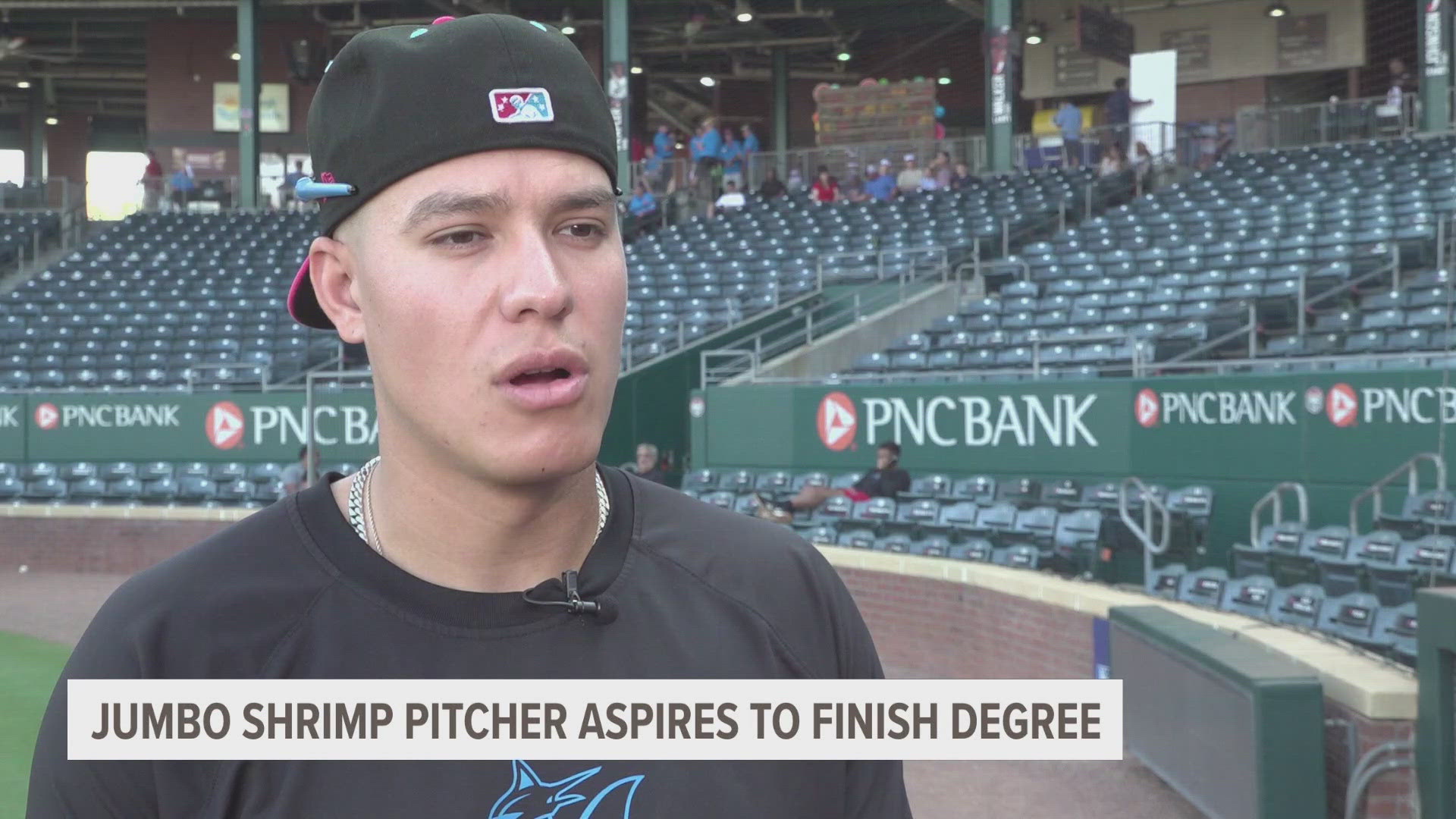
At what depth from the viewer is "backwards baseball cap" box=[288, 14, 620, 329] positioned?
53.0 inches

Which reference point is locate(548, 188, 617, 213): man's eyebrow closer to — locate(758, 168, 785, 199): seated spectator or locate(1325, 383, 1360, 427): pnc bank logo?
locate(1325, 383, 1360, 427): pnc bank logo

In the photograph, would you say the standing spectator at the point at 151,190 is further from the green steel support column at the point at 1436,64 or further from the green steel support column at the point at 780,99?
the green steel support column at the point at 1436,64

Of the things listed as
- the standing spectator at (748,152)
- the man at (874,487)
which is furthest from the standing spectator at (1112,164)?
the man at (874,487)

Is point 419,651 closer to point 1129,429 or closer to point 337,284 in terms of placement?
point 337,284

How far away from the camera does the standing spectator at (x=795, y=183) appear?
83.3 ft

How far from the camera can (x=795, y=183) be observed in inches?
1017

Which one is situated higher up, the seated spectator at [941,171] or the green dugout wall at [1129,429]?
the seated spectator at [941,171]

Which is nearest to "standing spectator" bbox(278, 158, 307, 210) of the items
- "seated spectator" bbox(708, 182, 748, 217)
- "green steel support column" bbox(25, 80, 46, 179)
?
"seated spectator" bbox(708, 182, 748, 217)

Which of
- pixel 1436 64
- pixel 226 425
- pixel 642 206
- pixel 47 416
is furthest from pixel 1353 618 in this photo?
pixel 642 206

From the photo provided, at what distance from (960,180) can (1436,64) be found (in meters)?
6.85

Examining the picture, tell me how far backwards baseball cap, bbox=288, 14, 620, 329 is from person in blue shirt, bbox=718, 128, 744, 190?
2448cm

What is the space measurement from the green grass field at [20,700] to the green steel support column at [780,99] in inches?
892

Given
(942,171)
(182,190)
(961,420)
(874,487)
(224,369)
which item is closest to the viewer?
(874,487)

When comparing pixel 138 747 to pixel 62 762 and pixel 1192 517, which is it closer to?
pixel 62 762
